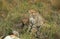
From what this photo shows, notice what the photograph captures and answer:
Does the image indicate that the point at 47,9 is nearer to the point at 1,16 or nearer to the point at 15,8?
the point at 15,8

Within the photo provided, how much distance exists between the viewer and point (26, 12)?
4570 mm

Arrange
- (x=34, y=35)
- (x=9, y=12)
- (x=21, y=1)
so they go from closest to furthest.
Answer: (x=34, y=35), (x=9, y=12), (x=21, y=1)

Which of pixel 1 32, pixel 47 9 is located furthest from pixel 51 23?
pixel 1 32

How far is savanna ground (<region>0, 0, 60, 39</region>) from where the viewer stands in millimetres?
4031

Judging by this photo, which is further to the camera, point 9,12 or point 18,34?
point 9,12

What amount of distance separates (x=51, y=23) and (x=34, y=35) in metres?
0.47

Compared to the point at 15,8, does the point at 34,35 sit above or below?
below

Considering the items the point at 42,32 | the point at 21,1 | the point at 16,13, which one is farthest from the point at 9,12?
the point at 42,32

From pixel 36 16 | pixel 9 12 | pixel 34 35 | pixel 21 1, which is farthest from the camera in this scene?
pixel 21 1

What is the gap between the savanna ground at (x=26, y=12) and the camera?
4.03 meters

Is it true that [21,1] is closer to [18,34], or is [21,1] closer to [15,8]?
[15,8]

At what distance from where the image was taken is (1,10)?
4.63 m

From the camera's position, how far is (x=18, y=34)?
4023mm

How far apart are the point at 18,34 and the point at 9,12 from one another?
25.9 inches
